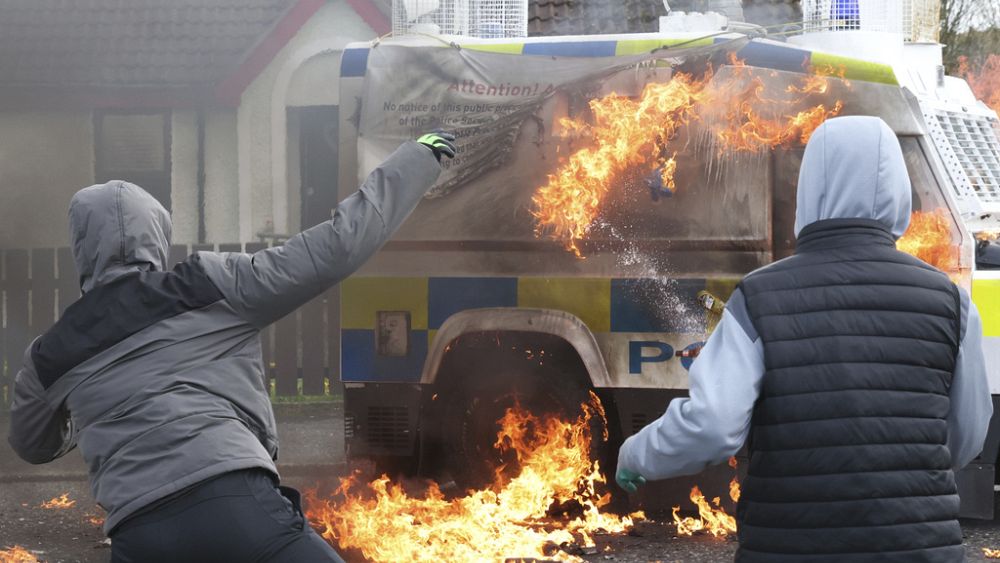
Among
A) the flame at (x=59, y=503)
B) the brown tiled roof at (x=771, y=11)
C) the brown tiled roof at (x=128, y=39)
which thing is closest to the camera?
the flame at (x=59, y=503)

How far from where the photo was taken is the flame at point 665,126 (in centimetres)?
637

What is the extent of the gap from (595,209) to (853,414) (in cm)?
382

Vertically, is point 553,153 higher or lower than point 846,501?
higher

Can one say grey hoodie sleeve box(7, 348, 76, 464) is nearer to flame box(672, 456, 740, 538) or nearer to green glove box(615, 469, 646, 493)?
green glove box(615, 469, 646, 493)

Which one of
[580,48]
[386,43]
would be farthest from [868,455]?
[386,43]

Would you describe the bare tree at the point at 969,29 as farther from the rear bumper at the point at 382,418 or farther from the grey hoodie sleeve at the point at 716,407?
the grey hoodie sleeve at the point at 716,407

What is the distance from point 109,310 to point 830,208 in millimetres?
1912

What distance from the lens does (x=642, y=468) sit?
9.88 feet

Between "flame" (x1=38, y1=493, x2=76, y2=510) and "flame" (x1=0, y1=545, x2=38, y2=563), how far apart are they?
48.9 inches

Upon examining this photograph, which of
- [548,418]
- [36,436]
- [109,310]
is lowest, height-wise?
[548,418]

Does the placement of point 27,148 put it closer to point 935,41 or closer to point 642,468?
point 935,41

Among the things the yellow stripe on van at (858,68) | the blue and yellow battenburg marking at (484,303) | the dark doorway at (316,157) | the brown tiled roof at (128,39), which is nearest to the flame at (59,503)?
the blue and yellow battenburg marking at (484,303)

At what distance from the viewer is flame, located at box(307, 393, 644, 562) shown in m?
6.55

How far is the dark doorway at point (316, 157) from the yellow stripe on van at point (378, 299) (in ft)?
27.4
